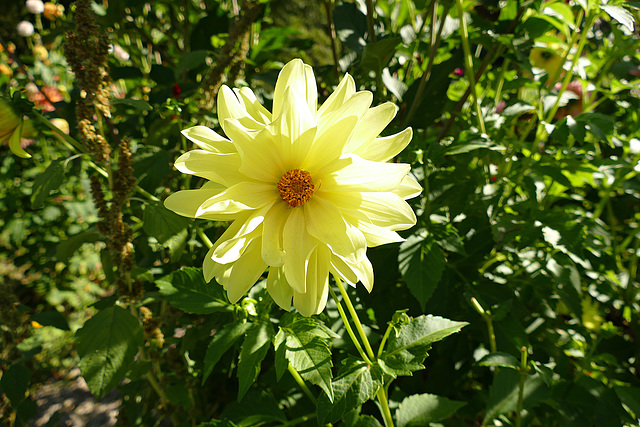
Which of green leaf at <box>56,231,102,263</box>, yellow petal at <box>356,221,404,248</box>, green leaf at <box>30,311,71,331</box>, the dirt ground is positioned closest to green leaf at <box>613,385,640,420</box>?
yellow petal at <box>356,221,404,248</box>

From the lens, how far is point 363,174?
0.63m

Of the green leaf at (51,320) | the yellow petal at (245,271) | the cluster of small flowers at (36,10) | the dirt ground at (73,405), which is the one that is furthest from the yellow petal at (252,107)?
the cluster of small flowers at (36,10)

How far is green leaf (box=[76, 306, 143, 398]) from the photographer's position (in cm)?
83

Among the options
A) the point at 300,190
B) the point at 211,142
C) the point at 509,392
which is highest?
the point at 211,142

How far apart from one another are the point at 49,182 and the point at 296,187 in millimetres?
509

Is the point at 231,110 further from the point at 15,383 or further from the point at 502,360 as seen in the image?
the point at 15,383

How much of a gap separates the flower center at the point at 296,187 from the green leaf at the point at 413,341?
0.29 metres

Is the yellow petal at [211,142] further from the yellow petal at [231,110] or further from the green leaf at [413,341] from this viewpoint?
the green leaf at [413,341]

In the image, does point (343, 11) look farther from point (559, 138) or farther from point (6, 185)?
point (6, 185)

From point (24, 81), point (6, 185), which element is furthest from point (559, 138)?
point (6, 185)

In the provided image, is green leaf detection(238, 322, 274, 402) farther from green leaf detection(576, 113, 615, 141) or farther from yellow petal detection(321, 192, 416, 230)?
green leaf detection(576, 113, 615, 141)

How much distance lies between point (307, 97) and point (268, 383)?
2.50 feet

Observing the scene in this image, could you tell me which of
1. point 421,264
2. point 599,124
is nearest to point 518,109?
point 599,124

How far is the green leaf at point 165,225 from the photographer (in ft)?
2.69
